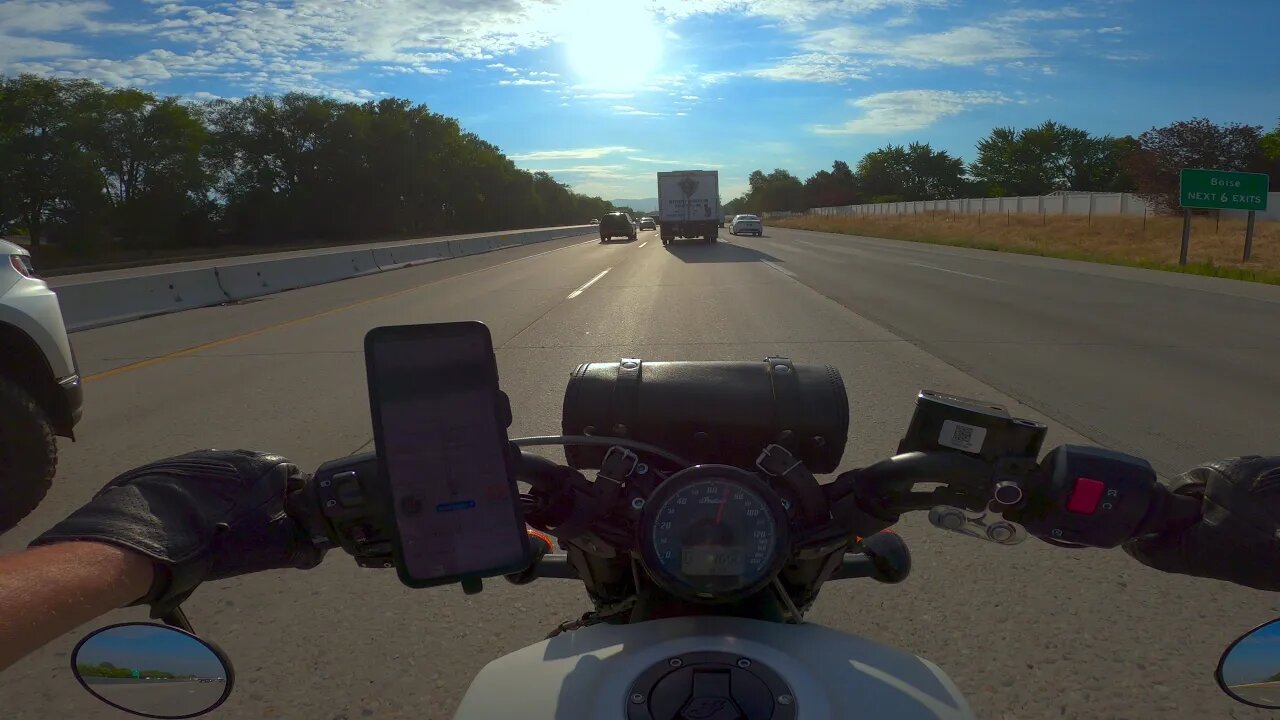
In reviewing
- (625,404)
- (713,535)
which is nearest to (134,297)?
(625,404)

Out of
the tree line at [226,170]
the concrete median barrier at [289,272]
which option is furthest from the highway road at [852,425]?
the tree line at [226,170]

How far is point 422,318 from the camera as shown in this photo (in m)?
15.6

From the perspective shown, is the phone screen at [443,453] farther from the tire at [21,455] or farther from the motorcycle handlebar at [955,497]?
the tire at [21,455]

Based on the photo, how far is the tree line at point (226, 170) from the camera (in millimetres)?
47438

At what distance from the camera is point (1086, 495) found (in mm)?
1590

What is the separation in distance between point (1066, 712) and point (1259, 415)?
596 cm

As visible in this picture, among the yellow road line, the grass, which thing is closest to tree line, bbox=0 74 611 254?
the yellow road line

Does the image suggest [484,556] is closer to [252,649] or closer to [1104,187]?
[252,649]

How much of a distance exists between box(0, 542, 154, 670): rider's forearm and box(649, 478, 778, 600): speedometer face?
0.77 meters

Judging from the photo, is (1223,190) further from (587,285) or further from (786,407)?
(786,407)

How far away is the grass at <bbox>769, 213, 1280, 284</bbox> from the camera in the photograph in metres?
29.7

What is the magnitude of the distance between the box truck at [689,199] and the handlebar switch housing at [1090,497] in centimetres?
4389

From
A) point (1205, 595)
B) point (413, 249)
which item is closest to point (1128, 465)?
point (1205, 595)

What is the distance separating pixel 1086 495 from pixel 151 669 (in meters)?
1.49
